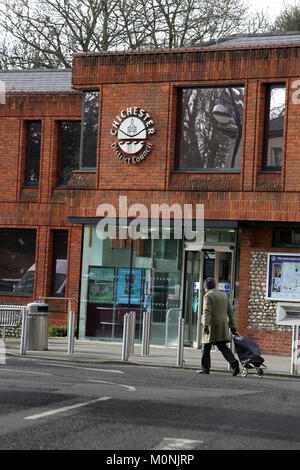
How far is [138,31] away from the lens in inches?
1544

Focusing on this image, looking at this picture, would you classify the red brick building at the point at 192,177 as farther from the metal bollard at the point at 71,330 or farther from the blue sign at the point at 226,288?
the metal bollard at the point at 71,330

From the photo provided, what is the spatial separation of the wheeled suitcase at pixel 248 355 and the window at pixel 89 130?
29.9 feet

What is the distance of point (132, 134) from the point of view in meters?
24.2

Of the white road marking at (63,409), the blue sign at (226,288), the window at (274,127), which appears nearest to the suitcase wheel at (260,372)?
the white road marking at (63,409)

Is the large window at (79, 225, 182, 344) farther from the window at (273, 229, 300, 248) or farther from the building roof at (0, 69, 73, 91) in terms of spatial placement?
the building roof at (0, 69, 73, 91)

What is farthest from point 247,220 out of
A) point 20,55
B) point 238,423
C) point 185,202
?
point 20,55

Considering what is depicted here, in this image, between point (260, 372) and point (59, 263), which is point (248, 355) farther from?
point (59, 263)

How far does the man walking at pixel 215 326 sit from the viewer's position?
17.4 meters

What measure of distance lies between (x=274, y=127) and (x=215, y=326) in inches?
275

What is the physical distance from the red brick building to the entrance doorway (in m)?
0.03

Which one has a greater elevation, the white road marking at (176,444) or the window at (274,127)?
the window at (274,127)

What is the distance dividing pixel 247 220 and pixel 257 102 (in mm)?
2723

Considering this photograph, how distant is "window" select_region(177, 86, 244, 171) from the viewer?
23344mm
